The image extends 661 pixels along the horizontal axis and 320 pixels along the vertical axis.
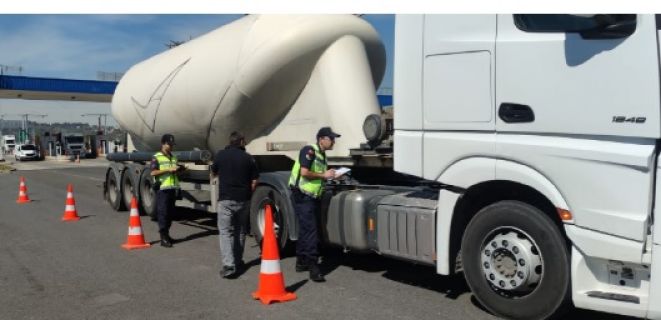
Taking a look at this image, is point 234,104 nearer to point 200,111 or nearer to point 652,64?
point 200,111

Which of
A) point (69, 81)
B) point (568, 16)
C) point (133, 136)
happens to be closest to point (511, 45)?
point (568, 16)

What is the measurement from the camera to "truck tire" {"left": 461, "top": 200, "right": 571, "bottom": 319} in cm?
418

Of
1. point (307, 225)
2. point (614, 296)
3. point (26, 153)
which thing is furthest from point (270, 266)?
point (26, 153)

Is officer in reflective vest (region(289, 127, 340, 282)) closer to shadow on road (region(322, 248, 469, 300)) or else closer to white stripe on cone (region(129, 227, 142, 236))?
shadow on road (region(322, 248, 469, 300))

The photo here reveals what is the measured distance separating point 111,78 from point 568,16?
41890 mm

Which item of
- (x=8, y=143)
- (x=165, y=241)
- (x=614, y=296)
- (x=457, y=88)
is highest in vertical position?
(x=457, y=88)

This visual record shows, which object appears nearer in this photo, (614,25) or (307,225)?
(614,25)

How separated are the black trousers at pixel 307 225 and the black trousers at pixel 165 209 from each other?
288cm

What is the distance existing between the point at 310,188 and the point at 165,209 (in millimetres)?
3175

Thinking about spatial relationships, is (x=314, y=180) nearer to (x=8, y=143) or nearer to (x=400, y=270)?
(x=400, y=270)

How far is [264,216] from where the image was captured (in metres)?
7.36
